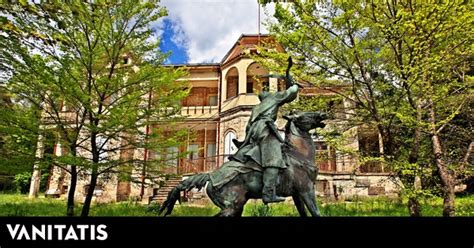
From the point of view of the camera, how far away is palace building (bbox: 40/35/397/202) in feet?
62.1

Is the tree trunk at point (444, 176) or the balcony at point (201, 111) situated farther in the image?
the balcony at point (201, 111)

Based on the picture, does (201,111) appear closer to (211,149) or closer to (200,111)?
(200,111)

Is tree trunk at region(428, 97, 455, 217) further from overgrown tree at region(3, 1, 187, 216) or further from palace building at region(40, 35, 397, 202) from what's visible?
overgrown tree at region(3, 1, 187, 216)

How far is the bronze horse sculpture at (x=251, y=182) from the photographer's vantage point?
473cm

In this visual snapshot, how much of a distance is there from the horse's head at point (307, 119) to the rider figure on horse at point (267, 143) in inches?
12.7

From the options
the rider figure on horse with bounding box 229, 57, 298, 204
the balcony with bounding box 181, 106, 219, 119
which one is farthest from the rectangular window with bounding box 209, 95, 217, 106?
the rider figure on horse with bounding box 229, 57, 298, 204

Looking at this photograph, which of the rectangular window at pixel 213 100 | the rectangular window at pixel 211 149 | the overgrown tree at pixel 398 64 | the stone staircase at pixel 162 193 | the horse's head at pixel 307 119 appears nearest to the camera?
the horse's head at pixel 307 119

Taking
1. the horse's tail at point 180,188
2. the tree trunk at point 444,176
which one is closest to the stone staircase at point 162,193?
the tree trunk at point 444,176

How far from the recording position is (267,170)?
484 cm

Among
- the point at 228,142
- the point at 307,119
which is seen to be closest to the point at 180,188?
the point at 307,119

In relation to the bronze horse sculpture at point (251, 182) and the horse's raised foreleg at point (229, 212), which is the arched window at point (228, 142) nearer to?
the bronze horse sculpture at point (251, 182)

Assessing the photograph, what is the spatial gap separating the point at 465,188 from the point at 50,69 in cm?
2110

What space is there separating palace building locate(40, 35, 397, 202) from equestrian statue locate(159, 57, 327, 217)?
1113 centimetres
